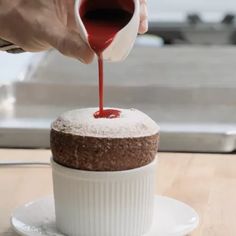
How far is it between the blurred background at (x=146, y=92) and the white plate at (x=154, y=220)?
0.97 ft

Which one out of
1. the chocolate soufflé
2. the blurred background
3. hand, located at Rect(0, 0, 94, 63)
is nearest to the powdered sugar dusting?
the chocolate soufflé

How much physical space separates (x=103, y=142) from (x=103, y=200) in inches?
2.5

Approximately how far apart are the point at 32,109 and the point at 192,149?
1.29 ft

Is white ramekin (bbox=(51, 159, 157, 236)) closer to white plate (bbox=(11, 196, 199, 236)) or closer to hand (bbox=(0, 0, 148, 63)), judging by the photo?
white plate (bbox=(11, 196, 199, 236))

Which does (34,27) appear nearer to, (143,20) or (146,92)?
(143,20)

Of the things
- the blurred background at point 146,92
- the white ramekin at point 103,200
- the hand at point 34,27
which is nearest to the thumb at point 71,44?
the hand at point 34,27

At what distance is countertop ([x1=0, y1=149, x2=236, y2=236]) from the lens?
2.86 feet

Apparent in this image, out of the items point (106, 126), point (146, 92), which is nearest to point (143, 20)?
point (106, 126)

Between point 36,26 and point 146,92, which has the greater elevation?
point 36,26

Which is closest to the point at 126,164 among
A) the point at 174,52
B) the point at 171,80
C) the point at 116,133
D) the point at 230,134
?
the point at 116,133

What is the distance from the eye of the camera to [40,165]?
3.53 ft

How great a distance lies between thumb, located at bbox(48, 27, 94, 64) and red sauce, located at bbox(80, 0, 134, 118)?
0.02 metres

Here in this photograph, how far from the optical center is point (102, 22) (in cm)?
84

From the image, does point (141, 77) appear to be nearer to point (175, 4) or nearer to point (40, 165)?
point (40, 165)
